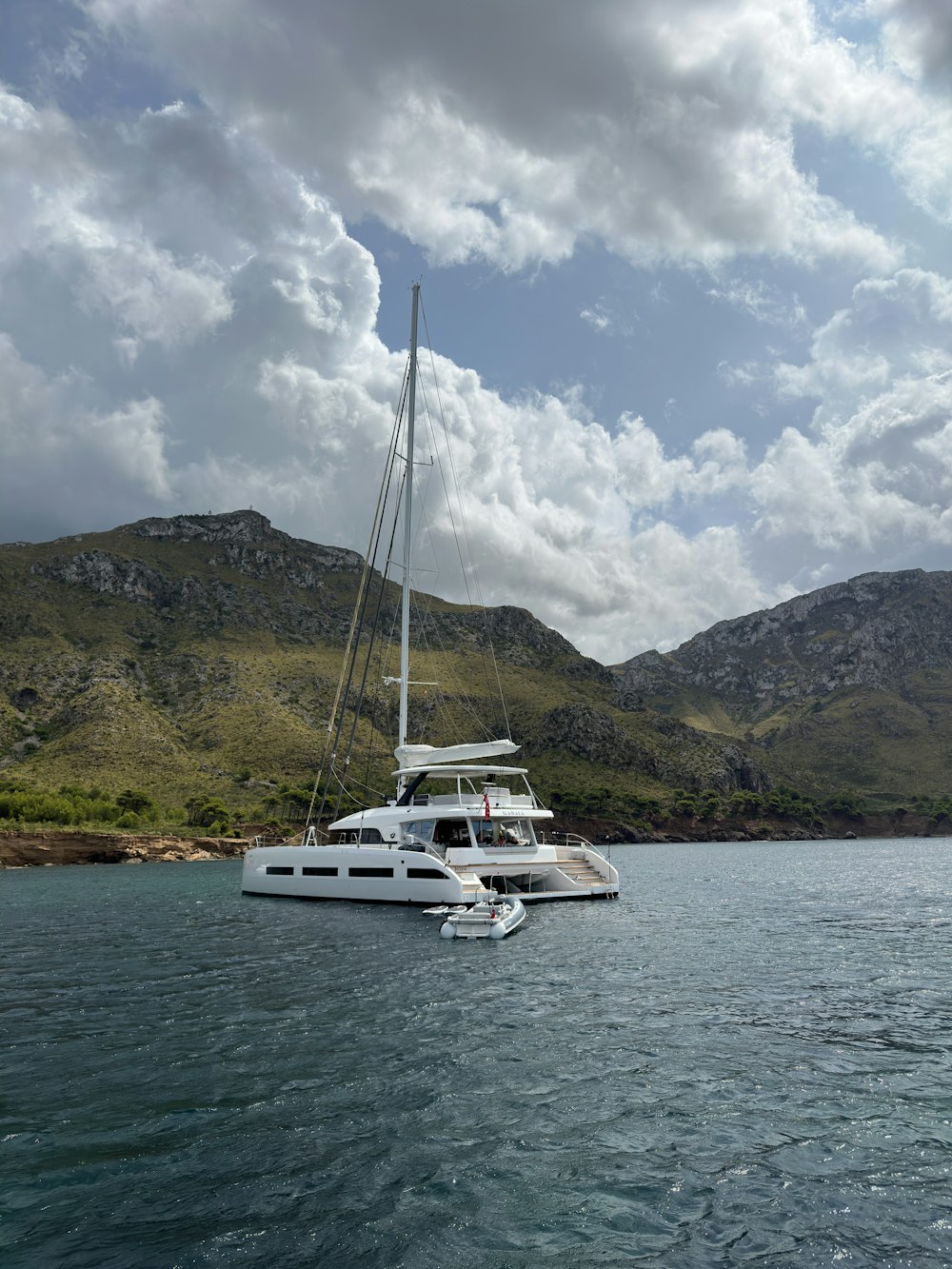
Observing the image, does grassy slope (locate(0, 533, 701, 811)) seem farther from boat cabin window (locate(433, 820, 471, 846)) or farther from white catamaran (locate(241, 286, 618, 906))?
boat cabin window (locate(433, 820, 471, 846))

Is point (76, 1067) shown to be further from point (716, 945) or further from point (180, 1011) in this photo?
point (716, 945)

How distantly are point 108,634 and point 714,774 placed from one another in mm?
125110

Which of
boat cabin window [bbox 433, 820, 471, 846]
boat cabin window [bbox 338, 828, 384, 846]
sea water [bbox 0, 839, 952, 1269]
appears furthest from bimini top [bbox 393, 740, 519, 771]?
sea water [bbox 0, 839, 952, 1269]

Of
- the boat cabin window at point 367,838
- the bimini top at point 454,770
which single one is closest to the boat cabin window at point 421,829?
the boat cabin window at point 367,838

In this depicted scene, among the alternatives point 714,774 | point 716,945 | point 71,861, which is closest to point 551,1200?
point 716,945

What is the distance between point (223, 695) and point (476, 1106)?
13108cm

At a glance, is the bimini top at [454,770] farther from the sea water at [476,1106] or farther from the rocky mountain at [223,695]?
the rocky mountain at [223,695]

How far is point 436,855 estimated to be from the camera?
32156 millimetres

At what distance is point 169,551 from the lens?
19775 cm

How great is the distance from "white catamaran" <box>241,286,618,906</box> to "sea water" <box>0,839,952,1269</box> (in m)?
8.89

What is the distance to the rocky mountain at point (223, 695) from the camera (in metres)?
107

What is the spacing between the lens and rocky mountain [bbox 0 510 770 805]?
107 meters

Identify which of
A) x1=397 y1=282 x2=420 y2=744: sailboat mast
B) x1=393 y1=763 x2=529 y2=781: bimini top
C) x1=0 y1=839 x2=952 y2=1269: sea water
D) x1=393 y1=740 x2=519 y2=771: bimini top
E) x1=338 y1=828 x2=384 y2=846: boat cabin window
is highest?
x1=397 y1=282 x2=420 y2=744: sailboat mast

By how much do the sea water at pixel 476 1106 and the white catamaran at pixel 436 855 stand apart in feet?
29.2
